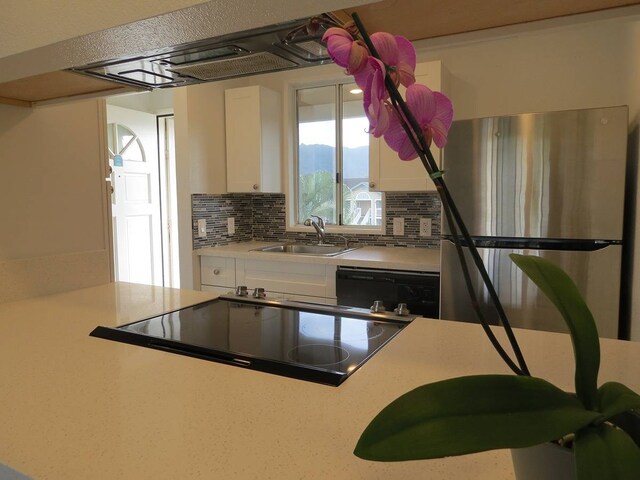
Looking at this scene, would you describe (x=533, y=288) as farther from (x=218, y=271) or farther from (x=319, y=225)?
(x=218, y=271)

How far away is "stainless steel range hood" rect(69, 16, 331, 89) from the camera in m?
0.94

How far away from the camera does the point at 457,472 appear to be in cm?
58

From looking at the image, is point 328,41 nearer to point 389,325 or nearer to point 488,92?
point 389,325

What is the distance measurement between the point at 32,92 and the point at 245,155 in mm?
1865

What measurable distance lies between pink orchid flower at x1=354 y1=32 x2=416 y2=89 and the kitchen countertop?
1.58 ft

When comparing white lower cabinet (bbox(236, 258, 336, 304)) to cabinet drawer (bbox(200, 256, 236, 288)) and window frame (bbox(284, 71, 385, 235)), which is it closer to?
cabinet drawer (bbox(200, 256, 236, 288))

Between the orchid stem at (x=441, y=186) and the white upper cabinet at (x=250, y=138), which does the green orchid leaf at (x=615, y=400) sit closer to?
the orchid stem at (x=441, y=186)

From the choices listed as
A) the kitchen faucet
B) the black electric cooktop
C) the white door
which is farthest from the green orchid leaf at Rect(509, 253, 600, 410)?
the white door

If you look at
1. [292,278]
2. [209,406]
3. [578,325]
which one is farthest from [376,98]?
[292,278]

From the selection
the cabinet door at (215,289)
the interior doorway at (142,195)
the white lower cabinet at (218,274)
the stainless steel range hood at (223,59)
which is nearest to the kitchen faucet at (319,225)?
the white lower cabinet at (218,274)

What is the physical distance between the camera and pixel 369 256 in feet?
8.82

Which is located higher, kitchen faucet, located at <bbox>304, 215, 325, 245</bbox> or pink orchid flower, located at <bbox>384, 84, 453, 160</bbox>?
pink orchid flower, located at <bbox>384, 84, 453, 160</bbox>

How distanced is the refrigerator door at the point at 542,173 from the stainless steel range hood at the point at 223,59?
1198 millimetres

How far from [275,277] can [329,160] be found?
114cm
